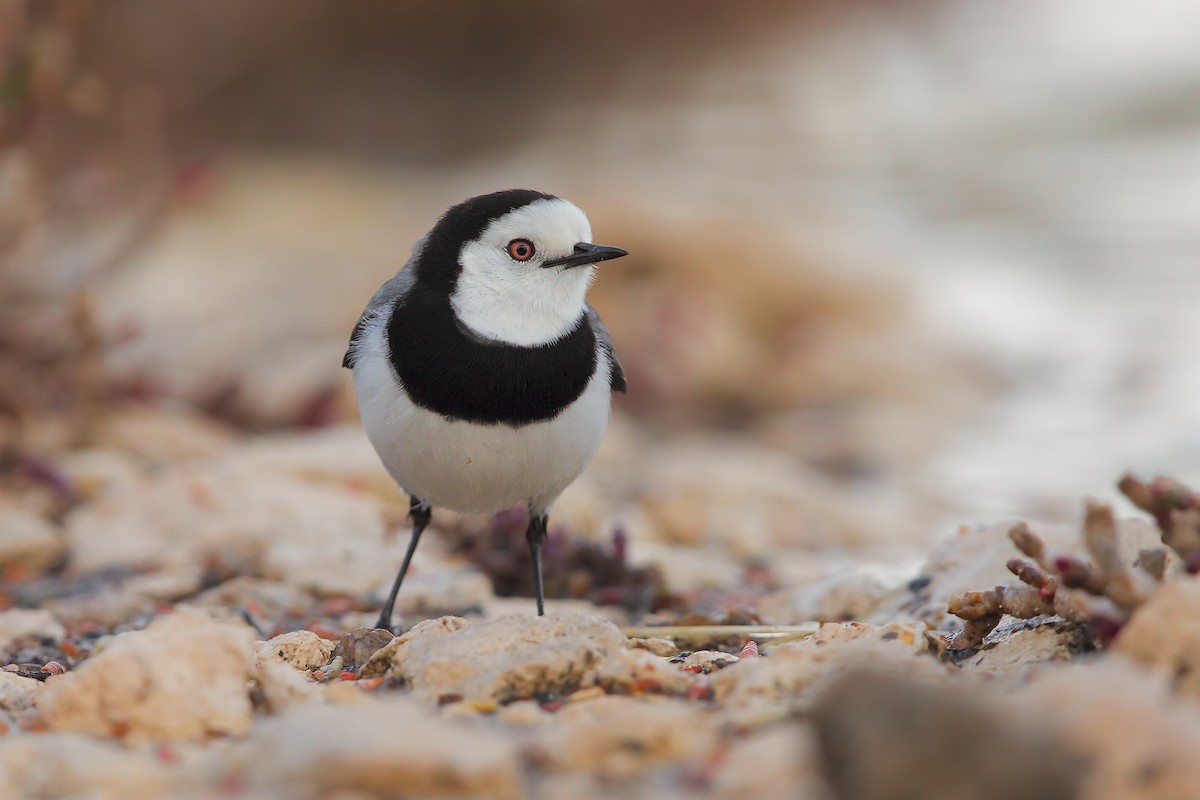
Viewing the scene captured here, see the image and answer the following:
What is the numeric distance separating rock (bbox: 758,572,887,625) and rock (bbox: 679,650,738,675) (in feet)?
2.89

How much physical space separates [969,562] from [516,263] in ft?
5.79

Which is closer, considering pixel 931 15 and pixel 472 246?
pixel 472 246

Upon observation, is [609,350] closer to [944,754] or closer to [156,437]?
[944,754]

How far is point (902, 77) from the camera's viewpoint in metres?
24.5

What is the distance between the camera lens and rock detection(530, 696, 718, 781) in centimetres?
269

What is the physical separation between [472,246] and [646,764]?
7.23 feet

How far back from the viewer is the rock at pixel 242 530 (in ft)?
18.5

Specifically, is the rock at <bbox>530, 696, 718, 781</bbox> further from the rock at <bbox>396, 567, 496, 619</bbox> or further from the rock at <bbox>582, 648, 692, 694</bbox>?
the rock at <bbox>396, 567, 496, 619</bbox>

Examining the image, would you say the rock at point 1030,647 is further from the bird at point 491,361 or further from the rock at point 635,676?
the bird at point 491,361

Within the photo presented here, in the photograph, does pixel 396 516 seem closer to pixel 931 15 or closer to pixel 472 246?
pixel 472 246

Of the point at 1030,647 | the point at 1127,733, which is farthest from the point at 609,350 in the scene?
the point at 1127,733

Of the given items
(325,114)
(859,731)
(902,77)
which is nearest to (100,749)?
(859,731)

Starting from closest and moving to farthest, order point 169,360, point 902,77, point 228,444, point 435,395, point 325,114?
point 435,395 → point 228,444 → point 169,360 → point 325,114 → point 902,77

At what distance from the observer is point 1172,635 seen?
2771 millimetres
